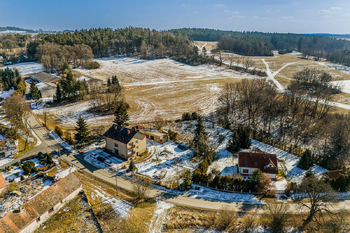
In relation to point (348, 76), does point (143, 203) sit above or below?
below

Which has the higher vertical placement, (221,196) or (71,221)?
(71,221)

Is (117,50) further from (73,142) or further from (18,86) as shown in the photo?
(73,142)

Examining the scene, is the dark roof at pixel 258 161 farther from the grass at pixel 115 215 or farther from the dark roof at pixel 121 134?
the dark roof at pixel 121 134

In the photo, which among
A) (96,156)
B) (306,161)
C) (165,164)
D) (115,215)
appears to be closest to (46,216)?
(115,215)

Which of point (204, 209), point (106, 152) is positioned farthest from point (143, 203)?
point (106, 152)

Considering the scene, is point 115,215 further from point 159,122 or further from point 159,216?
point 159,122

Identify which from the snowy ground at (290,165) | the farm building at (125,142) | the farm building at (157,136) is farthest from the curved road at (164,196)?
the farm building at (157,136)

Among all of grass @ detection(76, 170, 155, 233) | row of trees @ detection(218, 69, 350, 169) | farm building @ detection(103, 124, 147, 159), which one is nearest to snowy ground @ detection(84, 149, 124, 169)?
farm building @ detection(103, 124, 147, 159)
